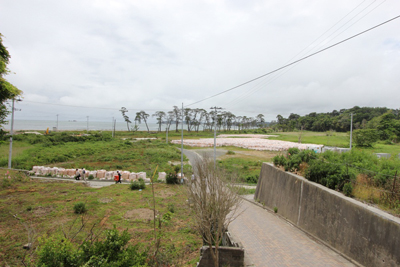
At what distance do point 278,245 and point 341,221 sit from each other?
2817mm

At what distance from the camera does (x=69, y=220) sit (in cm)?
1162

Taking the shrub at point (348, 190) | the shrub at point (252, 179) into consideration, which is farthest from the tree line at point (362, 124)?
the shrub at point (348, 190)

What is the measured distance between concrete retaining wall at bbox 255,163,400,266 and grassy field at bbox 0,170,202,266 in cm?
566

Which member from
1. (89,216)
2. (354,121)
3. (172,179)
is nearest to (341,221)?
(89,216)

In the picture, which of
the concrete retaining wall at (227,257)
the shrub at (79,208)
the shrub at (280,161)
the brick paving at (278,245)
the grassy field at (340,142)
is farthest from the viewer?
the grassy field at (340,142)

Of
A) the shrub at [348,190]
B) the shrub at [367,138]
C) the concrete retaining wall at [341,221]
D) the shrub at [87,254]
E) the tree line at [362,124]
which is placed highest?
the tree line at [362,124]

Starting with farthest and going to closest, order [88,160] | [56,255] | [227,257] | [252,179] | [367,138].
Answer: [367,138] → [88,160] → [252,179] → [227,257] → [56,255]

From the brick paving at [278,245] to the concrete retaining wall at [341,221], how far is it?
504mm

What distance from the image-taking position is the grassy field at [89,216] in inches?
355

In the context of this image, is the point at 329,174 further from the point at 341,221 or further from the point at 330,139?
the point at 330,139

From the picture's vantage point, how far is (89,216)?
12.2 metres

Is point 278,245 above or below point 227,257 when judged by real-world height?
below

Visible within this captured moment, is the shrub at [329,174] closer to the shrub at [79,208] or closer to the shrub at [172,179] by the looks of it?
the shrub at [79,208]

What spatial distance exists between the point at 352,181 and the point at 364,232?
2.76 meters
